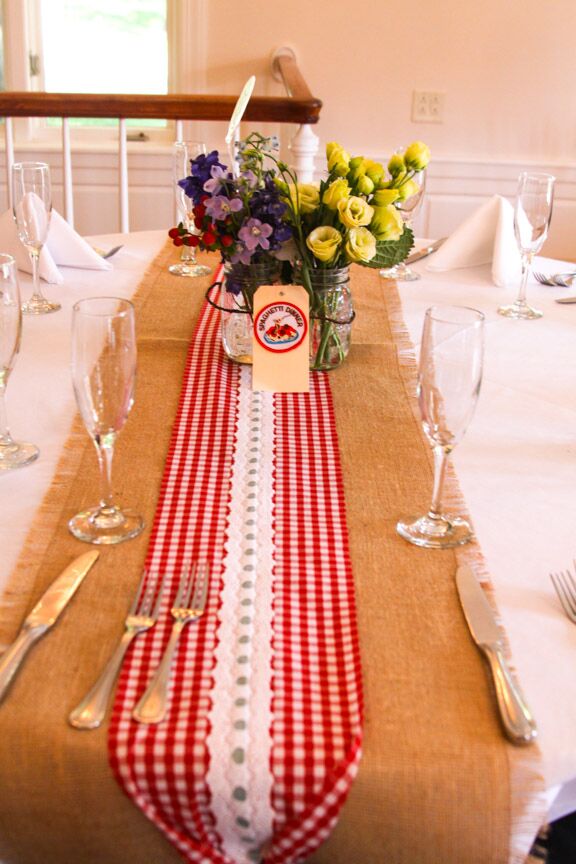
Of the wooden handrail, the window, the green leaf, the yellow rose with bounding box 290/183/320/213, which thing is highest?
the window

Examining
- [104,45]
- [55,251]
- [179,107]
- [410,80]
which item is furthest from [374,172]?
[104,45]

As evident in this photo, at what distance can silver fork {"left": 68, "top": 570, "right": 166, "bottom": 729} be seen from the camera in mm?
628

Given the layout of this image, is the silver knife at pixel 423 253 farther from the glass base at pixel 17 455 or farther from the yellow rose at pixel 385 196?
the glass base at pixel 17 455

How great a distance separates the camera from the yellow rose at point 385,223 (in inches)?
45.2

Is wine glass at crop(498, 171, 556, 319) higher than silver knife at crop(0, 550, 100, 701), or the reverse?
wine glass at crop(498, 171, 556, 319)

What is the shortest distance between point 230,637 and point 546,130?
2.90 meters

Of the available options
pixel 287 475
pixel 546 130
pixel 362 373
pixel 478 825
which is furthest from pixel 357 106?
pixel 478 825

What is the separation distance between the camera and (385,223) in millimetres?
1148

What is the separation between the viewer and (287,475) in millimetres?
979

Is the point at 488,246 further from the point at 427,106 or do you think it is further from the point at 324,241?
the point at 427,106

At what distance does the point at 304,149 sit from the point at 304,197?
53.6 inches

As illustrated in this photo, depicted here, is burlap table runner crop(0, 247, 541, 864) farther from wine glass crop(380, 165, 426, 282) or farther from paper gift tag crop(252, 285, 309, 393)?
wine glass crop(380, 165, 426, 282)

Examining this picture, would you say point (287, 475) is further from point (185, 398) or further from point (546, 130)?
point (546, 130)

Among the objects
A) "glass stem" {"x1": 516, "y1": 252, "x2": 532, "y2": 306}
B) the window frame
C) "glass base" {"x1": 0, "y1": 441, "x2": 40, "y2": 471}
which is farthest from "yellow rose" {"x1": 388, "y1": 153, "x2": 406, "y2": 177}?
the window frame
